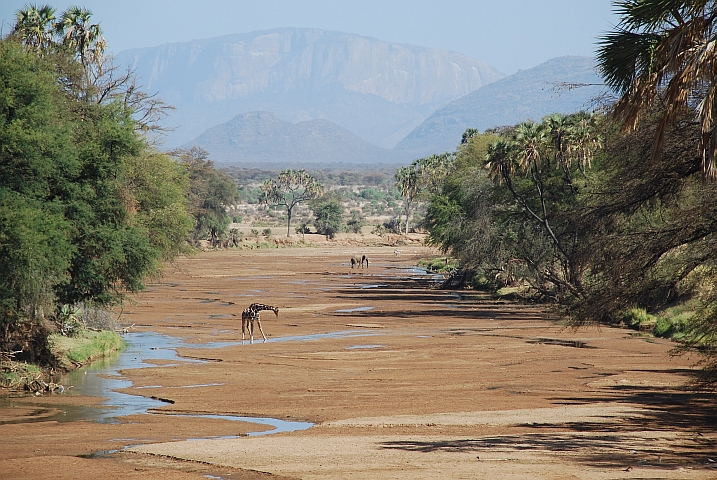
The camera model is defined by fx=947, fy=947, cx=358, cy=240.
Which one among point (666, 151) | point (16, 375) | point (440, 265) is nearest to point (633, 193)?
point (666, 151)

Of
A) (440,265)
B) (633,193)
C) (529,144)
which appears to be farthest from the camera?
(440,265)

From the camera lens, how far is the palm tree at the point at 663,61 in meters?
12.7

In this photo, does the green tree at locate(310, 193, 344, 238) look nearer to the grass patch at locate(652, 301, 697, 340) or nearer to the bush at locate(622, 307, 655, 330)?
the bush at locate(622, 307, 655, 330)

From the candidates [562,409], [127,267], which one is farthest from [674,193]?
[127,267]

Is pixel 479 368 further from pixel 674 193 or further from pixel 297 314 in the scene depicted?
pixel 297 314

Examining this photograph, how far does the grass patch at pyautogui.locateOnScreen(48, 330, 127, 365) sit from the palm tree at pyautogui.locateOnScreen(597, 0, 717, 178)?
19191 mm

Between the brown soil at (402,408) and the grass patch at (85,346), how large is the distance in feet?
8.82


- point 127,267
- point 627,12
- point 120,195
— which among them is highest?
point 627,12

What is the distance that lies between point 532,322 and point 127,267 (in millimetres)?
20425

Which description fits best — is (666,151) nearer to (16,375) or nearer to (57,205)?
(57,205)

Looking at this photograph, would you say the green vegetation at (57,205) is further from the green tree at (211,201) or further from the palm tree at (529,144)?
the green tree at (211,201)

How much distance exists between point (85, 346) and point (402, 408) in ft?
45.1

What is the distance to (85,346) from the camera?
30.3 m

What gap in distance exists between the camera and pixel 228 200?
110000mm
